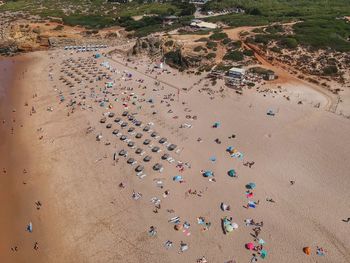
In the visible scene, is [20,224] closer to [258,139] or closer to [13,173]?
[13,173]

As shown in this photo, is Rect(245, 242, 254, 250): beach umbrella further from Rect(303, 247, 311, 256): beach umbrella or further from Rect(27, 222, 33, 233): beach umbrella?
Rect(27, 222, 33, 233): beach umbrella

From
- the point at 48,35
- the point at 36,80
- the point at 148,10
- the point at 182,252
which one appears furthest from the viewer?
the point at 148,10

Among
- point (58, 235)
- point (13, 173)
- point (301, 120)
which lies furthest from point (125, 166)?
point (301, 120)

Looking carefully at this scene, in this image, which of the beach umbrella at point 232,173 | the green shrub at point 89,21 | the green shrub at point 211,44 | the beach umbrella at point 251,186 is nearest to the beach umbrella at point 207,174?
the beach umbrella at point 232,173

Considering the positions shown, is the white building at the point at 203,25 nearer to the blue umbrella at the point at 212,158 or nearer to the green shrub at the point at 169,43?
the green shrub at the point at 169,43

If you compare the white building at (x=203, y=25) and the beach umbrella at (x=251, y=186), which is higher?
the beach umbrella at (x=251, y=186)

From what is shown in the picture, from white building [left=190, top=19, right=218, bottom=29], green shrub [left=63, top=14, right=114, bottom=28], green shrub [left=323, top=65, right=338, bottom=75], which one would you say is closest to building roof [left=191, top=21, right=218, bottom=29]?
white building [left=190, top=19, right=218, bottom=29]

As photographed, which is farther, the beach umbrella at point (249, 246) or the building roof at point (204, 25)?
the building roof at point (204, 25)

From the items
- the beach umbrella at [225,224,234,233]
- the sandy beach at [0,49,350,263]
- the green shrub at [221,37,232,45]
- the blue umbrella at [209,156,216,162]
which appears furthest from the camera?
the green shrub at [221,37,232,45]
